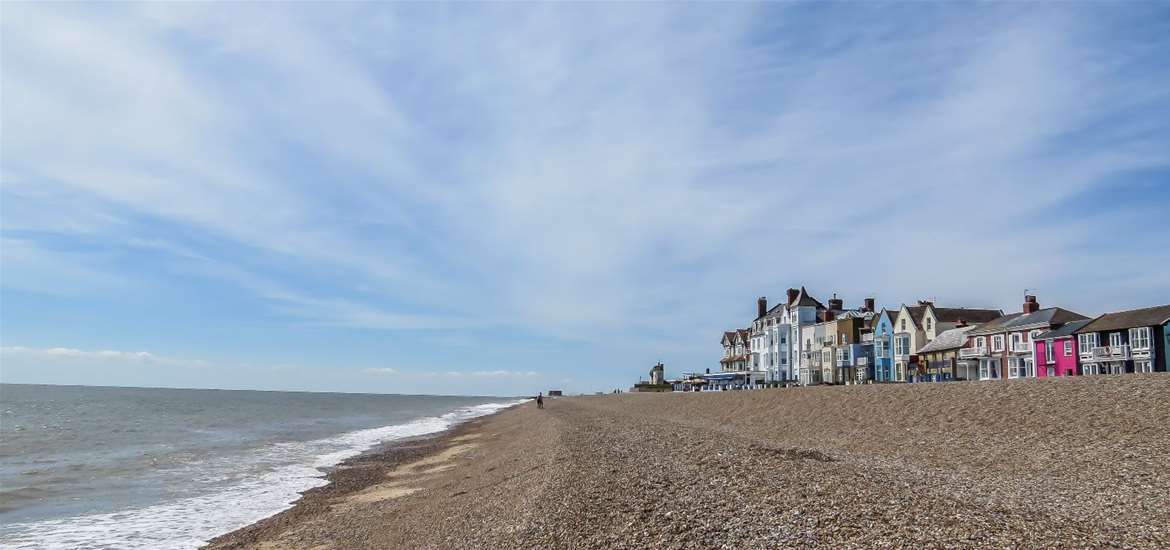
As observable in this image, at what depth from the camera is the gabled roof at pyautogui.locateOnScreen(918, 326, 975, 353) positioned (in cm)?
6116

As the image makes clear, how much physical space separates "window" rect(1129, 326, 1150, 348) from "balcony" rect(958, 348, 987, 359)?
13.1 meters

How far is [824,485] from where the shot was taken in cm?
1537

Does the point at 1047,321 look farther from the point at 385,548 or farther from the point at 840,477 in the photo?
the point at 385,548

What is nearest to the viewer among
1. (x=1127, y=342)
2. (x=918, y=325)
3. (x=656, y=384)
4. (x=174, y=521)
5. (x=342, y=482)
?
(x=174, y=521)

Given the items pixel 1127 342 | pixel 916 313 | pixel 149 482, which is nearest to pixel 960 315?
pixel 916 313

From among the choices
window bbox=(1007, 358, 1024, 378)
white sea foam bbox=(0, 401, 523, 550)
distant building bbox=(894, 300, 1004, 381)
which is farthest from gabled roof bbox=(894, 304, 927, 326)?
white sea foam bbox=(0, 401, 523, 550)

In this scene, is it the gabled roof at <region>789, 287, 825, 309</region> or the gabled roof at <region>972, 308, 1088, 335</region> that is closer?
the gabled roof at <region>972, 308, 1088, 335</region>

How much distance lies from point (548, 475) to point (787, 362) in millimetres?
75705

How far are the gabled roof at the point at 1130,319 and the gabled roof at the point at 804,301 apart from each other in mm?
40883

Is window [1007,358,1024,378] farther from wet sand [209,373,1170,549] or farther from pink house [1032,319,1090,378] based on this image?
wet sand [209,373,1170,549]

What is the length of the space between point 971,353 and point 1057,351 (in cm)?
845

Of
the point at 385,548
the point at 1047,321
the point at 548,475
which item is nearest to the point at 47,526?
the point at 385,548

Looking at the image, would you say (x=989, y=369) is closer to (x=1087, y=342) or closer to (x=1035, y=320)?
(x=1035, y=320)

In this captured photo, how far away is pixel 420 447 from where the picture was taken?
1799 inches
